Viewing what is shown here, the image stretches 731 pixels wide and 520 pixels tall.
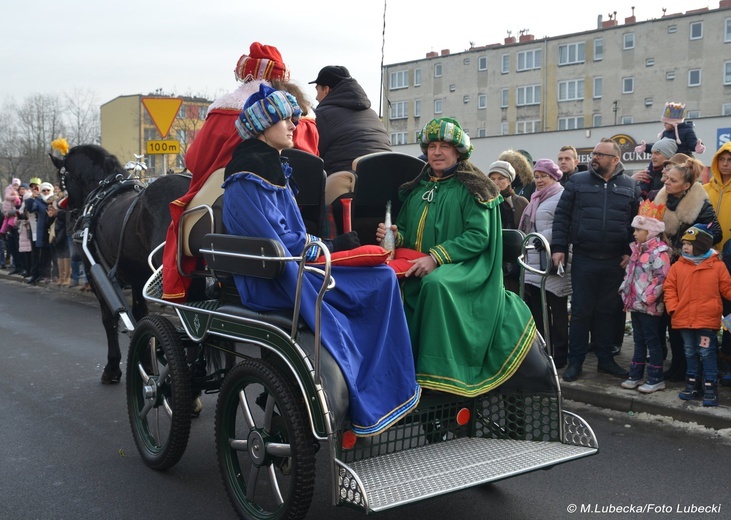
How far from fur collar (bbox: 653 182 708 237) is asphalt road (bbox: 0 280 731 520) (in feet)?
5.75

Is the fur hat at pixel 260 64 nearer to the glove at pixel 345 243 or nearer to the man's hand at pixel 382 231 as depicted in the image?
the man's hand at pixel 382 231

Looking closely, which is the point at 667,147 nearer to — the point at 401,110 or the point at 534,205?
the point at 534,205

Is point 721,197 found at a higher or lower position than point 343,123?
lower

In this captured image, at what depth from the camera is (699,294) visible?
20.5 ft

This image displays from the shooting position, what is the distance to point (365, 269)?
3.93 meters

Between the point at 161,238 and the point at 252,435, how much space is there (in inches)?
122

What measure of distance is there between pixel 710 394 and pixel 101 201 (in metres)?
5.72

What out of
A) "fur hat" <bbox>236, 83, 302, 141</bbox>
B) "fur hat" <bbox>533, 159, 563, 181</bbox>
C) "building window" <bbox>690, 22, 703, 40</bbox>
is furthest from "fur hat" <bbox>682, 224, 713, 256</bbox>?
"building window" <bbox>690, 22, 703, 40</bbox>

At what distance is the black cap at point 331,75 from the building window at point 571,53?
61444 mm

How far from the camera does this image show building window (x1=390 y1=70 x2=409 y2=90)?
7319cm

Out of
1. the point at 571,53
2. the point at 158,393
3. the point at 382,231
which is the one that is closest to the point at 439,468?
the point at 382,231

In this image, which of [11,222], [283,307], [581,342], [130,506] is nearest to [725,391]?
[581,342]

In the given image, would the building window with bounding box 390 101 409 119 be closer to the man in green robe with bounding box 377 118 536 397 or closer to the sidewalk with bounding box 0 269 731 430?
the sidewalk with bounding box 0 269 731 430

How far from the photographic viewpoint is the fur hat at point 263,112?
430cm
